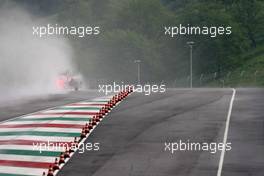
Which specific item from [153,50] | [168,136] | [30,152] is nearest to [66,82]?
[168,136]

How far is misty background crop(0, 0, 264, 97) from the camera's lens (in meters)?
84.2

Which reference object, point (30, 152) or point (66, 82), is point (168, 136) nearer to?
point (30, 152)

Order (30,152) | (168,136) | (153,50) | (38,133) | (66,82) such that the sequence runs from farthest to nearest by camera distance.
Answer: (153,50)
(66,82)
(38,133)
(168,136)
(30,152)

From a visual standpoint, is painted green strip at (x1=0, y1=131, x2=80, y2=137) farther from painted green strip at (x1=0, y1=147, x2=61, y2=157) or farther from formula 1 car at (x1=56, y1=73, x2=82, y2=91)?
formula 1 car at (x1=56, y1=73, x2=82, y2=91)

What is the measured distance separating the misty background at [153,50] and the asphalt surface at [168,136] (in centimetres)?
4470

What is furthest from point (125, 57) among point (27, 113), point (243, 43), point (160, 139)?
point (160, 139)

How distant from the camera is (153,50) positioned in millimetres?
113500

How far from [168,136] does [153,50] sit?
3652 inches

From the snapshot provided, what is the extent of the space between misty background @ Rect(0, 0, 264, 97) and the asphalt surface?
44.7 meters

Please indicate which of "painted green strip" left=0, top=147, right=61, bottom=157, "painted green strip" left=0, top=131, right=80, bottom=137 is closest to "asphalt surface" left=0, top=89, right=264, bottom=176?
"painted green strip" left=0, top=147, right=61, bottom=157

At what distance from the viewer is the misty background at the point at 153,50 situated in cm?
8419

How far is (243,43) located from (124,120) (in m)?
80.2

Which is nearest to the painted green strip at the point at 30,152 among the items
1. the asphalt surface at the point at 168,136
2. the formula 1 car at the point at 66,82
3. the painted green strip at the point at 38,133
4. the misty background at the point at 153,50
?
the asphalt surface at the point at 168,136

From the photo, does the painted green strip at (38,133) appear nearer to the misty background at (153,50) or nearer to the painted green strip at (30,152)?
the painted green strip at (30,152)
